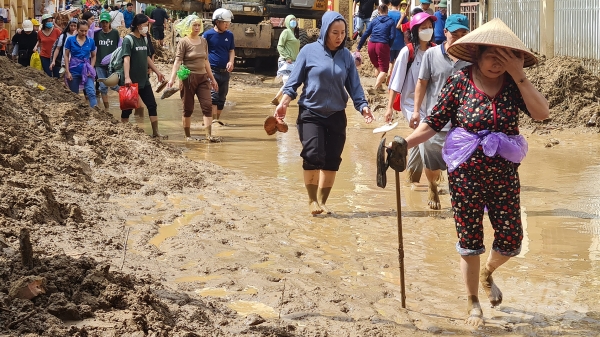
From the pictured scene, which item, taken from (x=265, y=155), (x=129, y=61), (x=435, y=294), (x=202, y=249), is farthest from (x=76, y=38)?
(x=435, y=294)

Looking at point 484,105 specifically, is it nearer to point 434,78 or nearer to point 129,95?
point 434,78

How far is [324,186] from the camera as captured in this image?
321 inches

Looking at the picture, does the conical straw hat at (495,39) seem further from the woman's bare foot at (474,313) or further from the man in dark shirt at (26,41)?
the man in dark shirt at (26,41)

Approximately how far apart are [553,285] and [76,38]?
11132mm

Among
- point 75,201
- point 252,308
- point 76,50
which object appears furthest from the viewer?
point 76,50

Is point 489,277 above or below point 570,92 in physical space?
below

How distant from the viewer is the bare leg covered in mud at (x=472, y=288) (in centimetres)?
513

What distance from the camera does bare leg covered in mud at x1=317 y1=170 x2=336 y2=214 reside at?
8141 mm

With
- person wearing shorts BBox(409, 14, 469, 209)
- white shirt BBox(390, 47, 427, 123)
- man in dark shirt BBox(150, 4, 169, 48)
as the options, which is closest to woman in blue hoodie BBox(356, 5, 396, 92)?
white shirt BBox(390, 47, 427, 123)

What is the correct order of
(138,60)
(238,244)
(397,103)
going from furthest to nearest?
(138,60) < (397,103) < (238,244)

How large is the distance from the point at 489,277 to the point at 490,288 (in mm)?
73

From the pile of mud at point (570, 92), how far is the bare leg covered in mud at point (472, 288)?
8.71m

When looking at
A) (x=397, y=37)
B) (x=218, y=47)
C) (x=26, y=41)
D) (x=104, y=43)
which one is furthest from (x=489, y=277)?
(x=26, y=41)

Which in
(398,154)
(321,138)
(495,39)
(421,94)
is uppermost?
(495,39)
